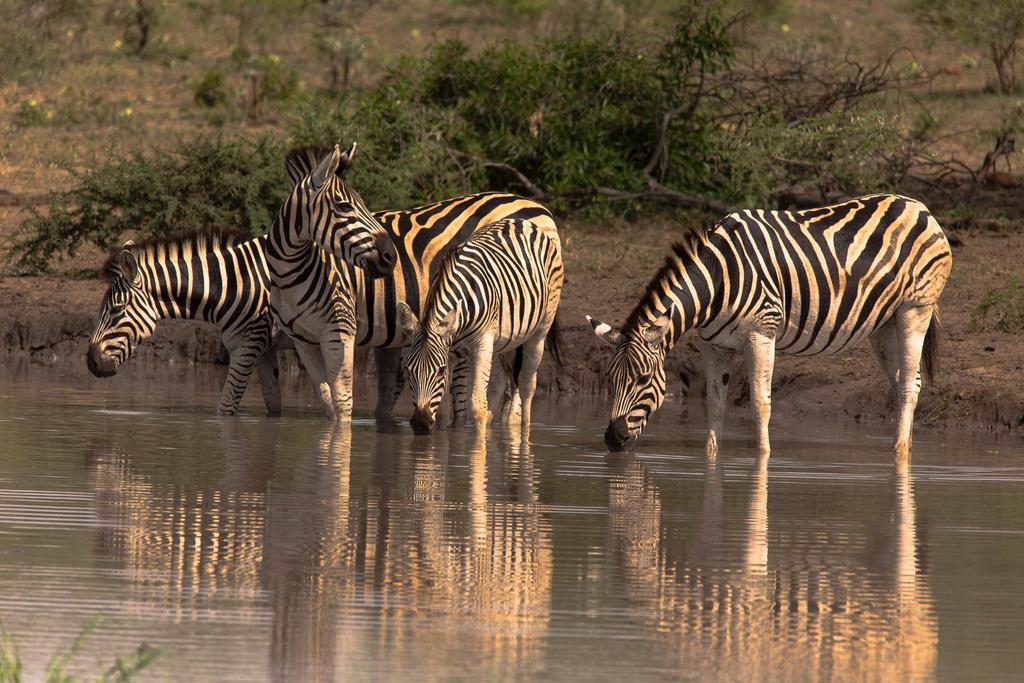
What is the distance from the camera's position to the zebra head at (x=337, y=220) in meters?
11.9

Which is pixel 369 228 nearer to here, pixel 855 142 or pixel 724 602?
pixel 724 602

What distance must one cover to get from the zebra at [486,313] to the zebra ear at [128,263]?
2.11 m

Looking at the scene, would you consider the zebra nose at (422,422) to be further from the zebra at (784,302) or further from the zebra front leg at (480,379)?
the zebra at (784,302)

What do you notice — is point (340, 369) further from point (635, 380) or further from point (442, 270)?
point (635, 380)

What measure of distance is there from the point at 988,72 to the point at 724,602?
2592 centimetres

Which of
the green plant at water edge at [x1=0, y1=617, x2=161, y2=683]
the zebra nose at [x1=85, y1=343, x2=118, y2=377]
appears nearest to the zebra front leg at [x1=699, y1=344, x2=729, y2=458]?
the zebra nose at [x1=85, y1=343, x2=118, y2=377]

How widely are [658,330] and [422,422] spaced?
5.28 feet

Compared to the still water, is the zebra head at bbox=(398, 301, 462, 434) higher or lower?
higher

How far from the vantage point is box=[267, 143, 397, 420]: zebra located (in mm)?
12023

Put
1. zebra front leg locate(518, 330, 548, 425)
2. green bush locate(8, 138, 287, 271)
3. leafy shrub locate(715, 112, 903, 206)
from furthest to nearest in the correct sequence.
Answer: leafy shrub locate(715, 112, 903, 206), green bush locate(8, 138, 287, 271), zebra front leg locate(518, 330, 548, 425)

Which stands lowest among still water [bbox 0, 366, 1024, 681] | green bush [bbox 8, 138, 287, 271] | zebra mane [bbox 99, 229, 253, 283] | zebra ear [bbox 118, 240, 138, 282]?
still water [bbox 0, 366, 1024, 681]

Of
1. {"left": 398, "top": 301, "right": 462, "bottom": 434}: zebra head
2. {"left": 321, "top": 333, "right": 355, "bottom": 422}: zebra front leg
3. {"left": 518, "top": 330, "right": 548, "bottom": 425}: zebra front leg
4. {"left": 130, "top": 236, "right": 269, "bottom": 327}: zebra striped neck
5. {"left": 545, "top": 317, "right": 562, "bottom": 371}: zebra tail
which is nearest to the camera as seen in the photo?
{"left": 398, "top": 301, "right": 462, "bottom": 434}: zebra head

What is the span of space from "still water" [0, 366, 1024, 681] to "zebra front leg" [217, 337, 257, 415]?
1.03m

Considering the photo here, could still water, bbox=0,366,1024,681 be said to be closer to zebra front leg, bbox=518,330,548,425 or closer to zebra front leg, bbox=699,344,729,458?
zebra front leg, bbox=699,344,729,458
